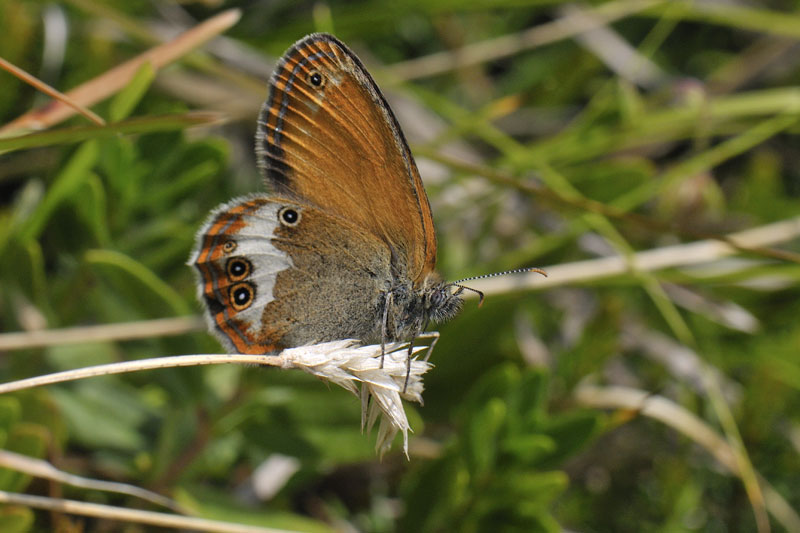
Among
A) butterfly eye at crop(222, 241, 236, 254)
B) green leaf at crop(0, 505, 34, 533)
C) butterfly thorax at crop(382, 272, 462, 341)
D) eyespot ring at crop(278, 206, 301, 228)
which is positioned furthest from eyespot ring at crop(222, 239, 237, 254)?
green leaf at crop(0, 505, 34, 533)

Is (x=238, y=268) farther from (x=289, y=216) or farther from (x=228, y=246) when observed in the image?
(x=289, y=216)

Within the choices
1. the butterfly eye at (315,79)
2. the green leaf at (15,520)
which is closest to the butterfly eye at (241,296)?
the butterfly eye at (315,79)

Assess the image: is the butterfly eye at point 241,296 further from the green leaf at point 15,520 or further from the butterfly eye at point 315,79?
the green leaf at point 15,520

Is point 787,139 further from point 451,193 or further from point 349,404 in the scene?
point 349,404

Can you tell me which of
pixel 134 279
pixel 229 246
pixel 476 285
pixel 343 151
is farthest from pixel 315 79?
pixel 476 285

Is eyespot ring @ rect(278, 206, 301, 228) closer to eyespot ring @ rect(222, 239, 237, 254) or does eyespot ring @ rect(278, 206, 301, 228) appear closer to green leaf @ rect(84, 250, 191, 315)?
eyespot ring @ rect(222, 239, 237, 254)

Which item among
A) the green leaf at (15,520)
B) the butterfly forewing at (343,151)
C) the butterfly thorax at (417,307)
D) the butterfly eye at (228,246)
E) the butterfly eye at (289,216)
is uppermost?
the butterfly forewing at (343,151)

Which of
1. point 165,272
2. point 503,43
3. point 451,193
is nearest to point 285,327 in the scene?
point 165,272
